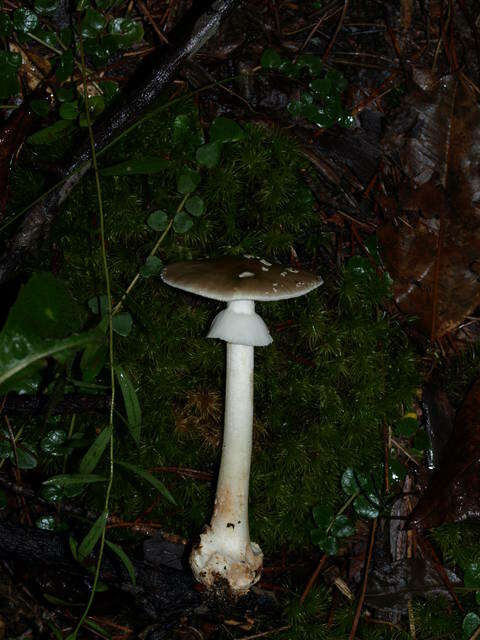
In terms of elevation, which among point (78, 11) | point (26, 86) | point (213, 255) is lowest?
point (213, 255)

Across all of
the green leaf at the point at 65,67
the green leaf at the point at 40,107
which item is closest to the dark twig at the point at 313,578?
the green leaf at the point at 40,107

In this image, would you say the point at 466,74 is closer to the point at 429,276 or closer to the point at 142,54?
the point at 429,276

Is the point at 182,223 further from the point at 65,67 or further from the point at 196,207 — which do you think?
the point at 65,67

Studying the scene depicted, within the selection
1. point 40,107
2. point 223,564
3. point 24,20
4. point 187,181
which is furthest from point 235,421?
point 24,20

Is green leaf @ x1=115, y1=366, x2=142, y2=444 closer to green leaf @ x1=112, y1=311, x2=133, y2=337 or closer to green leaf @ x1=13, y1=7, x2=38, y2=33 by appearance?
green leaf @ x1=112, y1=311, x2=133, y2=337

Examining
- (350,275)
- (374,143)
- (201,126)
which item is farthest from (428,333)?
(201,126)
